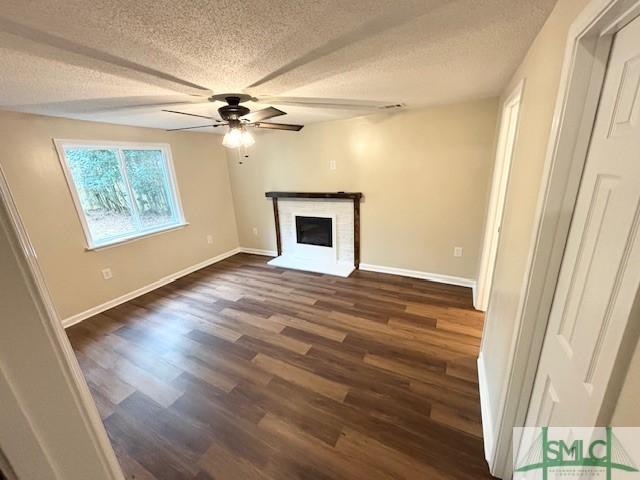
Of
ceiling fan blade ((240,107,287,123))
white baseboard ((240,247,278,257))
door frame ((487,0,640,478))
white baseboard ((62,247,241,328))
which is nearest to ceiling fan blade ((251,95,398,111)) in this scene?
ceiling fan blade ((240,107,287,123))

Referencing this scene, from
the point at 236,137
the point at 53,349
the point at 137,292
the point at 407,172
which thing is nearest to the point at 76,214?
the point at 137,292

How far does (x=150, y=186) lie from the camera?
3.54 meters

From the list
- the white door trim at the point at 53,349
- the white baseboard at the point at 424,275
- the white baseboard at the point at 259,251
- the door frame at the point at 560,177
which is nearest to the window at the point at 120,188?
the white baseboard at the point at 259,251

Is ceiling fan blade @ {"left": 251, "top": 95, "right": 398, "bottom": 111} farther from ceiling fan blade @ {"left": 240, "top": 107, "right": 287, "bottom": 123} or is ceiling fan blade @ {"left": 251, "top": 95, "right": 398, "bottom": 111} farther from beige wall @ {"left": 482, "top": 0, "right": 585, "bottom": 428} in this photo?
beige wall @ {"left": 482, "top": 0, "right": 585, "bottom": 428}

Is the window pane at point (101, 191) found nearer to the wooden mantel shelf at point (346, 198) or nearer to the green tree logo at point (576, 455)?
the wooden mantel shelf at point (346, 198)

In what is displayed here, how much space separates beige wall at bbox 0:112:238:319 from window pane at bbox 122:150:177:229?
0.60ft

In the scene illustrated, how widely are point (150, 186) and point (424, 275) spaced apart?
3.96 metres

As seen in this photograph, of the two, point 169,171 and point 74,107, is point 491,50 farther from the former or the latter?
point 169,171

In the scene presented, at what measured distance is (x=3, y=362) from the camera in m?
0.36

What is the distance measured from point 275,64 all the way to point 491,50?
1.22 metres

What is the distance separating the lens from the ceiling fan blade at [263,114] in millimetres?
1942

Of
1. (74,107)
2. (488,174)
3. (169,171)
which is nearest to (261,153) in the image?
(169,171)

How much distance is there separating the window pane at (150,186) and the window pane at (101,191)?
0.49 feet

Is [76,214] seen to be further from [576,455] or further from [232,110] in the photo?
[576,455]
